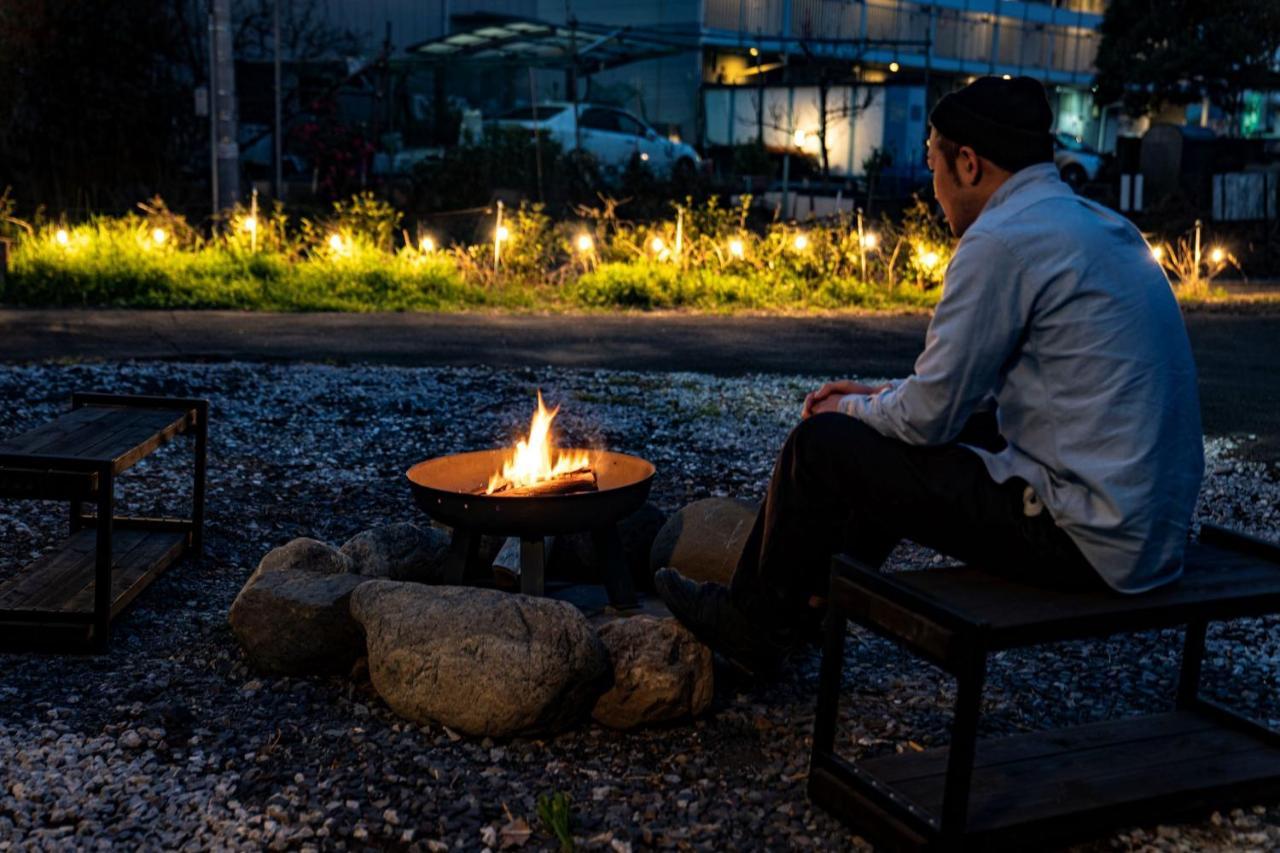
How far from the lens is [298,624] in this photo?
4043 millimetres

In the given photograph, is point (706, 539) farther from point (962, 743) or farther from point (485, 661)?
point (962, 743)

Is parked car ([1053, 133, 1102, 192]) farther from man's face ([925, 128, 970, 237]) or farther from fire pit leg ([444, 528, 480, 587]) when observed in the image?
man's face ([925, 128, 970, 237])

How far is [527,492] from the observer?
4238mm

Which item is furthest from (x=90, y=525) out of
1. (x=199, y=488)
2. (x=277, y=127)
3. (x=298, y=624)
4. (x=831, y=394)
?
(x=277, y=127)

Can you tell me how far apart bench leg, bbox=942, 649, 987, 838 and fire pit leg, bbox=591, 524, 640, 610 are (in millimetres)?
1631

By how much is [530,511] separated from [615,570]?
0.49 metres

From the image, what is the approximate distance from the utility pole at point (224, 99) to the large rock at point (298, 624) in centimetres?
1235

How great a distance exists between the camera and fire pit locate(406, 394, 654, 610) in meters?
4.13

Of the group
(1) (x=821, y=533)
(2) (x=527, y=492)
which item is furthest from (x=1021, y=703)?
(2) (x=527, y=492)

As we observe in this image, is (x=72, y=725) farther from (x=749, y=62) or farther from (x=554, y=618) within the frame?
(x=749, y=62)

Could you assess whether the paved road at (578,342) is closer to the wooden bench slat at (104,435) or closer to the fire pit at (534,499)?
the wooden bench slat at (104,435)

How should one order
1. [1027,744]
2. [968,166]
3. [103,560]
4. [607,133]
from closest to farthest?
1. [968,166]
2. [1027,744]
3. [103,560]
4. [607,133]

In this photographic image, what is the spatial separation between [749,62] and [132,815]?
3606cm

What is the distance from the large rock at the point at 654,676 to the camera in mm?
3777
